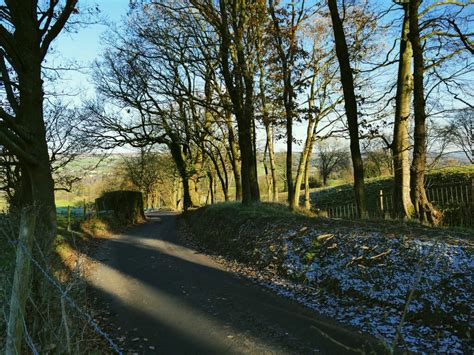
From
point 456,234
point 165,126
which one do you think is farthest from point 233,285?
point 165,126

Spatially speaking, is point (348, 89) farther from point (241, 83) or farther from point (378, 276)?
point (378, 276)

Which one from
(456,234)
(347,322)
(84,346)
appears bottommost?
(347,322)

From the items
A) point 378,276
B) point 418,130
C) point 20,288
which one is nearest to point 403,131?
point 418,130

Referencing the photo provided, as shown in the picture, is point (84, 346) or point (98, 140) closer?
point (84, 346)

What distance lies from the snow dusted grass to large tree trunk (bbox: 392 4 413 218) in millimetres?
4012

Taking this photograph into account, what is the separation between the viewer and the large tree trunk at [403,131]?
1271 cm

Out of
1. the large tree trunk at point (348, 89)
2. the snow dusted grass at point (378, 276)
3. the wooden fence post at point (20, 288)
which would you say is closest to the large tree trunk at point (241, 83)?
the large tree trunk at point (348, 89)

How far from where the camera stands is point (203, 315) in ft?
21.1

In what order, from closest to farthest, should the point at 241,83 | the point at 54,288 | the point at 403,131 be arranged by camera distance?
1. the point at 54,288
2. the point at 403,131
3. the point at 241,83

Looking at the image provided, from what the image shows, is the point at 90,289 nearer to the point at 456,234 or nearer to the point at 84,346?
the point at 84,346

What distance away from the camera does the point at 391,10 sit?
521 inches

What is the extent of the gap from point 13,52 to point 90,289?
24.1 feet

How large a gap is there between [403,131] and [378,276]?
26.0ft

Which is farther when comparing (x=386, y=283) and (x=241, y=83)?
(x=241, y=83)
